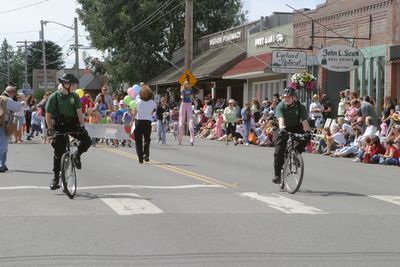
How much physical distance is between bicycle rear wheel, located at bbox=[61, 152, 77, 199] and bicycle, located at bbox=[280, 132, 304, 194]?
3.52 m

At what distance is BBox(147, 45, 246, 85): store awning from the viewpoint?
41.9m

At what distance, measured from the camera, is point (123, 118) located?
25453mm

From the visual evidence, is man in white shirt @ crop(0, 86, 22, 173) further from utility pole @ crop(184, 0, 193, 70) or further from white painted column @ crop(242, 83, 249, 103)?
white painted column @ crop(242, 83, 249, 103)

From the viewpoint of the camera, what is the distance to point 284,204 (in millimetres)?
10930

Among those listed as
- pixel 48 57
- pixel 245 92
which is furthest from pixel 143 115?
pixel 48 57

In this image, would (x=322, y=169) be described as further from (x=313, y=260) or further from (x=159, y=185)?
(x=313, y=260)

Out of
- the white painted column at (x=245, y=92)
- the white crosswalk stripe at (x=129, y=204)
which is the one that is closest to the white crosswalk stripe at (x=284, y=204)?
the white crosswalk stripe at (x=129, y=204)

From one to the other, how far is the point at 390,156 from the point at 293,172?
7.55m

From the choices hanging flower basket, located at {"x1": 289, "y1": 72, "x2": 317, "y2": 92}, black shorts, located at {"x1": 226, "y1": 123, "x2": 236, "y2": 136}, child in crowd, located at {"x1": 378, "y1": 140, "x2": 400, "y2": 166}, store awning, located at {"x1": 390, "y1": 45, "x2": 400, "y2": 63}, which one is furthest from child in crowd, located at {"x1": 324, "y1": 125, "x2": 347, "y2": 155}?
hanging flower basket, located at {"x1": 289, "y1": 72, "x2": 317, "y2": 92}

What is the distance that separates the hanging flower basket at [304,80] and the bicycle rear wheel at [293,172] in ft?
61.2

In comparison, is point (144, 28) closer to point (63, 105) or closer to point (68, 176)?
point (63, 105)

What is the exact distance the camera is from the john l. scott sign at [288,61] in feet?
96.5

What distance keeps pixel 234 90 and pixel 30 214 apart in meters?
35.9

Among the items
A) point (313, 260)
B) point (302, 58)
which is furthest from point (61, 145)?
point (302, 58)
